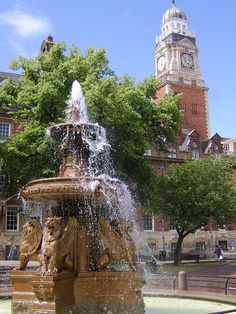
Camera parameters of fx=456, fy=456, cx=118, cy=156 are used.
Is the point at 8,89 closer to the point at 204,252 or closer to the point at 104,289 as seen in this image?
the point at 104,289

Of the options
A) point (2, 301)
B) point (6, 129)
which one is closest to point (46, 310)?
point (2, 301)

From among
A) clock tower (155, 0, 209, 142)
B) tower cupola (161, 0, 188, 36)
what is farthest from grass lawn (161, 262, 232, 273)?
tower cupola (161, 0, 188, 36)

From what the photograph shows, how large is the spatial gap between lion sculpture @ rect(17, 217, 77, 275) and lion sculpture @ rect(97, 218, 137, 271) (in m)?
→ 0.76

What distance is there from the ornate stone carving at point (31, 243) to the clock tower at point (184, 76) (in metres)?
49.9

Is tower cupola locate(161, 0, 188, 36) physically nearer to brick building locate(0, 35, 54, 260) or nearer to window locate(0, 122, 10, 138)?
brick building locate(0, 35, 54, 260)

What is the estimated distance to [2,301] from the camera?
46.3 feet

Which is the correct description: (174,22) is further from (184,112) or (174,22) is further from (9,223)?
A: (9,223)

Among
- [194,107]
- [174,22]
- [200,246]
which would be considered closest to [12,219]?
[200,246]

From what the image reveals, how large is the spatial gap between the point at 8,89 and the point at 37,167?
19.8 ft

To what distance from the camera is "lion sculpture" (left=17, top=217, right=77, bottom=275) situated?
10.6m

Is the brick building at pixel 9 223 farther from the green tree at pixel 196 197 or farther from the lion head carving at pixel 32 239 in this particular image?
the lion head carving at pixel 32 239

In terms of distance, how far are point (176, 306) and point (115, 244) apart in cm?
325

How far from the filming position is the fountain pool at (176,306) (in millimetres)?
12148

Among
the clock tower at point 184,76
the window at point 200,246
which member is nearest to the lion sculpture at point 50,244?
the window at point 200,246
